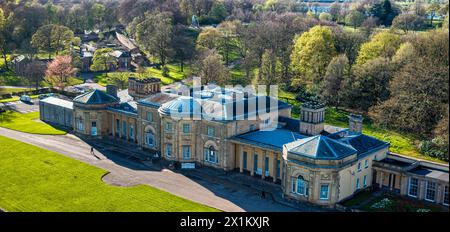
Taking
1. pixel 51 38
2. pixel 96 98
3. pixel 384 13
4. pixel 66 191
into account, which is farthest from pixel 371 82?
pixel 51 38

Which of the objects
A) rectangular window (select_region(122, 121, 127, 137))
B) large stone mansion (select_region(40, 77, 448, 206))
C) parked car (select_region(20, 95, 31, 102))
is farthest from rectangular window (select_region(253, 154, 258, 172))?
parked car (select_region(20, 95, 31, 102))

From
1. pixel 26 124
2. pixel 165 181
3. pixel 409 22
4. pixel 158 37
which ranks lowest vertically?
pixel 165 181

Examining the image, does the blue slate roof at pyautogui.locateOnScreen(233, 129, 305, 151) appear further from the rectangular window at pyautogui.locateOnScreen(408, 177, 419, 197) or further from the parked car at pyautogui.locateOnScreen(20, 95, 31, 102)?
the parked car at pyautogui.locateOnScreen(20, 95, 31, 102)

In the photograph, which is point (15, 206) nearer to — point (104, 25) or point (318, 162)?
point (318, 162)

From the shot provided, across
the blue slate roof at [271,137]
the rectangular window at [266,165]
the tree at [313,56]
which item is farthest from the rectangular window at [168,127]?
the tree at [313,56]

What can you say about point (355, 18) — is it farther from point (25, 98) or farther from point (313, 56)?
point (25, 98)

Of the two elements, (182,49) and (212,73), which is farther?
(182,49)

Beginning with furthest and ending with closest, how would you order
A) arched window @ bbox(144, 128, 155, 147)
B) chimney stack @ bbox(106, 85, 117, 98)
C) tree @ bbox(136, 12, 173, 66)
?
tree @ bbox(136, 12, 173, 66), chimney stack @ bbox(106, 85, 117, 98), arched window @ bbox(144, 128, 155, 147)
